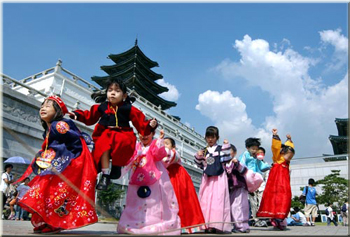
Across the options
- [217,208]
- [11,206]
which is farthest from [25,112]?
[217,208]

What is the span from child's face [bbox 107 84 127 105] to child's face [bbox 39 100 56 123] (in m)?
0.71

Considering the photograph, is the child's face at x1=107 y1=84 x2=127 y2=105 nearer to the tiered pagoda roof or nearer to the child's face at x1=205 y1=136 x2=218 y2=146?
the child's face at x1=205 y1=136 x2=218 y2=146

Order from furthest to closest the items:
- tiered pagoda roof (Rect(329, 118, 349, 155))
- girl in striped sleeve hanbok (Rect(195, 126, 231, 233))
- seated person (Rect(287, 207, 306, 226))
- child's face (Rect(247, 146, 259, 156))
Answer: tiered pagoda roof (Rect(329, 118, 349, 155))
seated person (Rect(287, 207, 306, 226))
child's face (Rect(247, 146, 259, 156))
girl in striped sleeve hanbok (Rect(195, 126, 231, 233))

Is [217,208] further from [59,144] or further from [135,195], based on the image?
[59,144]

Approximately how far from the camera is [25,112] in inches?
446

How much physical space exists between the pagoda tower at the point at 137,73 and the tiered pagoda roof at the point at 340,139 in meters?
22.9

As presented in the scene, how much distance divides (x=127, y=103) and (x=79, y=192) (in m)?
1.31

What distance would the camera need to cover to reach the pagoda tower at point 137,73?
40812 mm

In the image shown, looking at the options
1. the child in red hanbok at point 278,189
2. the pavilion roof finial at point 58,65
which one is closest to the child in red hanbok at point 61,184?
the child in red hanbok at point 278,189

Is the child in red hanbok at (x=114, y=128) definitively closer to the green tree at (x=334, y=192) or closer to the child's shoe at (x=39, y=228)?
the child's shoe at (x=39, y=228)

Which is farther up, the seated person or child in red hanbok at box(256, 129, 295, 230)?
child in red hanbok at box(256, 129, 295, 230)

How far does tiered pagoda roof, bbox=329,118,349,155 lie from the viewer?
112 ft

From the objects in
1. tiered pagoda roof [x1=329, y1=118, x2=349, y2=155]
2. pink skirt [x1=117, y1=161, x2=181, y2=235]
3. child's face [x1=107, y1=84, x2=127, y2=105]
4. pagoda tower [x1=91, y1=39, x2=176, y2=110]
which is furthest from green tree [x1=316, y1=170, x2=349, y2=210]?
pagoda tower [x1=91, y1=39, x2=176, y2=110]

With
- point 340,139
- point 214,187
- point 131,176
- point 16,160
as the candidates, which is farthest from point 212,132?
point 340,139
